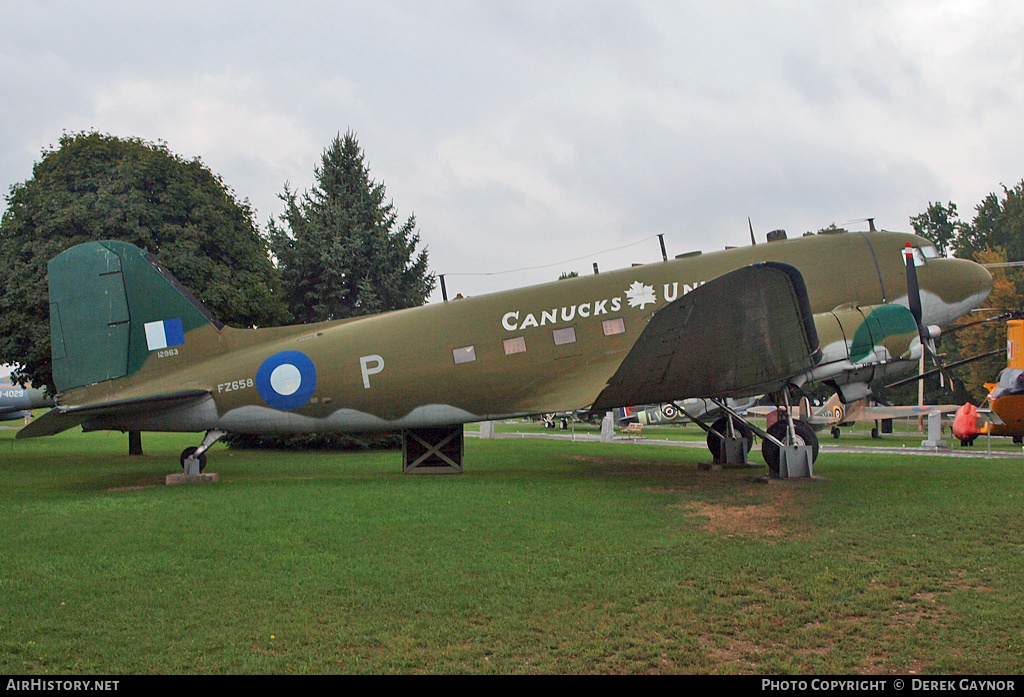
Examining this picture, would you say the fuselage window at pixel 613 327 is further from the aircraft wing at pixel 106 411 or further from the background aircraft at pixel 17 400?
the background aircraft at pixel 17 400

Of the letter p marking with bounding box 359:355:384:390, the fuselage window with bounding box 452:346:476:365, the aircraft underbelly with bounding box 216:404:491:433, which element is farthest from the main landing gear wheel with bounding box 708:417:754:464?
the letter p marking with bounding box 359:355:384:390

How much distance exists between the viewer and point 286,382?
14711 mm

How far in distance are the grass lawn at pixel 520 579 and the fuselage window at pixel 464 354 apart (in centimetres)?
277

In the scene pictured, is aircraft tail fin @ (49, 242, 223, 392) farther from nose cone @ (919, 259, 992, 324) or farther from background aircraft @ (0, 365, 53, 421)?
background aircraft @ (0, 365, 53, 421)

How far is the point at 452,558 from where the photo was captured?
8195 millimetres

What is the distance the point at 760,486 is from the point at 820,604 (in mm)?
6618

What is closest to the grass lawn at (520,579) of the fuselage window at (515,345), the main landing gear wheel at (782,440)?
the main landing gear wheel at (782,440)

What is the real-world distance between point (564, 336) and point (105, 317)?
910cm

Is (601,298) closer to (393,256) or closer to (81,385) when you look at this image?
(81,385)

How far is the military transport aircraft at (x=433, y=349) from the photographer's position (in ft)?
47.2

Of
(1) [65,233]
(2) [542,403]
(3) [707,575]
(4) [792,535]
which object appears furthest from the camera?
(1) [65,233]

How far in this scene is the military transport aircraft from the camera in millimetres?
14398

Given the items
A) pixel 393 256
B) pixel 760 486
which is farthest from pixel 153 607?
pixel 393 256

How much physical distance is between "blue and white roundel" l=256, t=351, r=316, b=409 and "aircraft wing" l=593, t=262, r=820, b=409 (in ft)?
18.7
